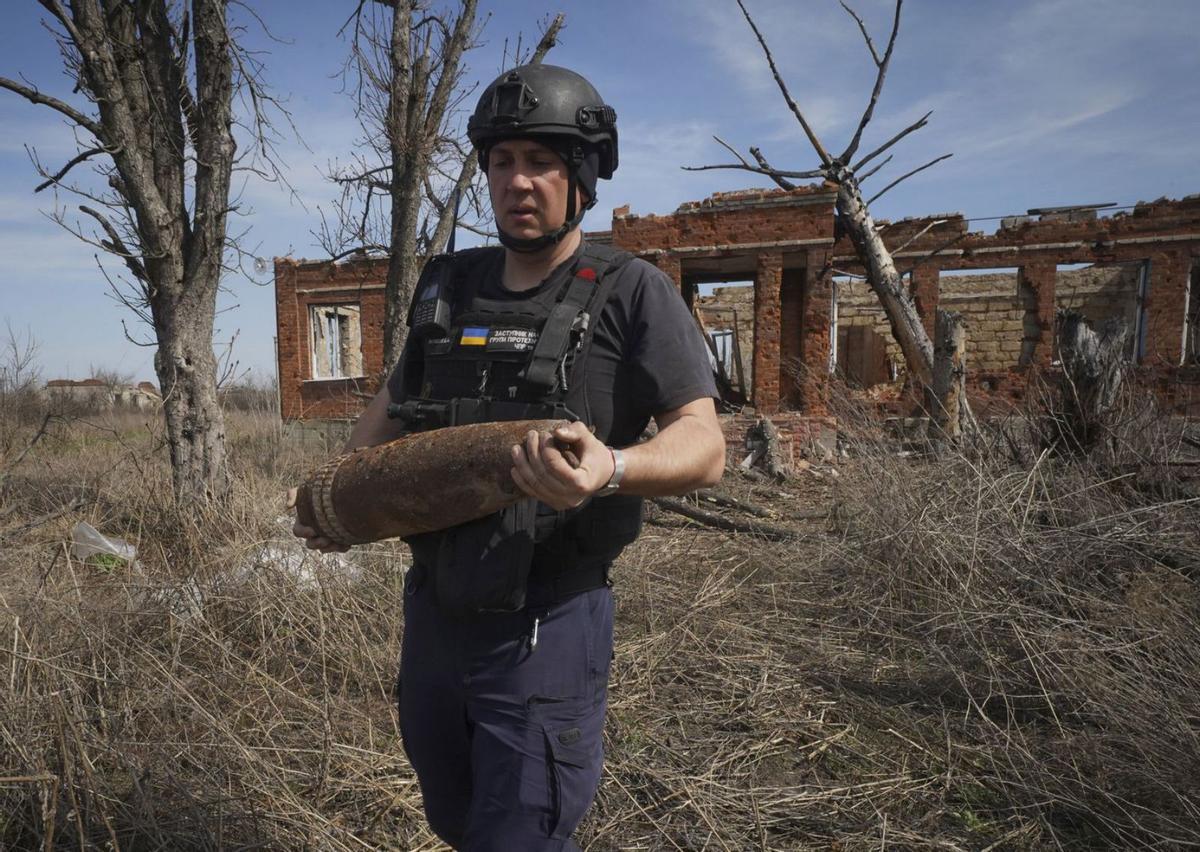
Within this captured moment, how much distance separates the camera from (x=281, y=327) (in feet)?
55.6

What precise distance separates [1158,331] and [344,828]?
1609cm

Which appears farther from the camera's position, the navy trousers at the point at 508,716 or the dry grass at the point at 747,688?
the dry grass at the point at 747,688

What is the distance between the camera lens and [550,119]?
147 centimetres

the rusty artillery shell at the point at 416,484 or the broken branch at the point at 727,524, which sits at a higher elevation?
the rusty artillery shell at the point at 416,484

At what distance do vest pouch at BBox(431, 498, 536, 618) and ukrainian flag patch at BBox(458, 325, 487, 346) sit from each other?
0.36 m

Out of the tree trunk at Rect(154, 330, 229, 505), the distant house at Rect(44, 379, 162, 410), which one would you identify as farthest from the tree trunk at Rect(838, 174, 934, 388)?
the distant house at Rect(44, 379, 162, 410)

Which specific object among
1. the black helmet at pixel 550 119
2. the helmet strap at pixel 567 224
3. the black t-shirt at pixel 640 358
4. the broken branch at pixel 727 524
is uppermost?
the black helmet at pixel 550 119

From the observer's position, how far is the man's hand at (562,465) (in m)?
1.02

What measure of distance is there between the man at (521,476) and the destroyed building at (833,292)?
8186 millimetres

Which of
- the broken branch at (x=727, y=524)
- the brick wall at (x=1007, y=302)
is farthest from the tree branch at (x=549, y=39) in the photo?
the brick wall at (x=1007, y=302)

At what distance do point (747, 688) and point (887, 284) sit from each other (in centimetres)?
762

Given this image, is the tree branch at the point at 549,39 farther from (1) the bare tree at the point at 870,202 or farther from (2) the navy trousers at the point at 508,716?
(2) the navy trousers at the point at 508,716

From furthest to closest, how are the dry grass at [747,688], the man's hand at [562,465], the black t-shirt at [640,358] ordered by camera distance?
the dry grass at [747,688]
the black t-shirt at [640,358]
the man's hand at [562,465]

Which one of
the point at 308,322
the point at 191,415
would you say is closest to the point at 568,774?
the point at 191,415
